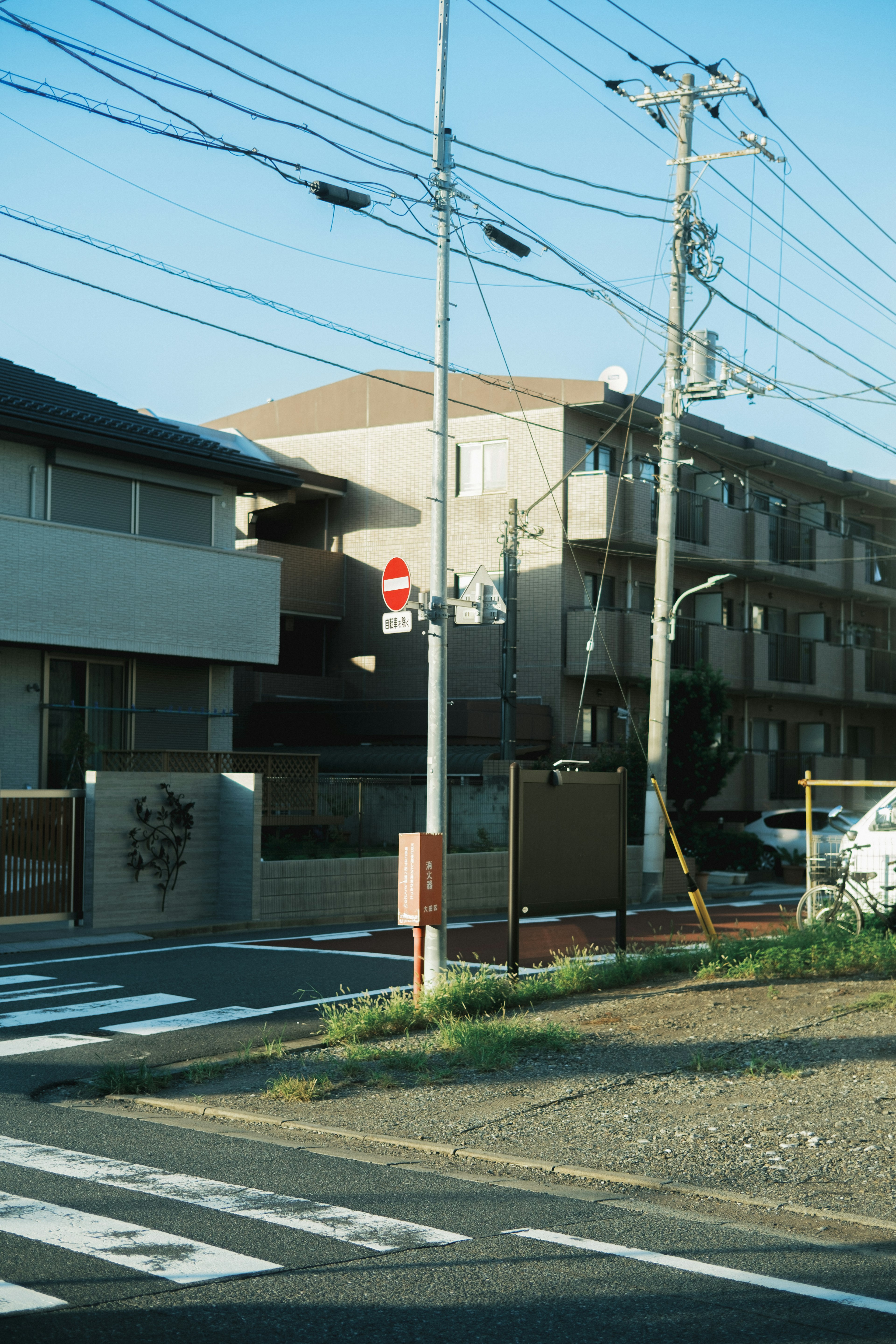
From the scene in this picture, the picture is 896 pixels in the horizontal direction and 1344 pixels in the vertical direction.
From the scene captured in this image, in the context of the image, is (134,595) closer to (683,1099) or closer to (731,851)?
Result: (731,851)

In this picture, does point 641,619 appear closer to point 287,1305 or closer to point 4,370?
point 4,370

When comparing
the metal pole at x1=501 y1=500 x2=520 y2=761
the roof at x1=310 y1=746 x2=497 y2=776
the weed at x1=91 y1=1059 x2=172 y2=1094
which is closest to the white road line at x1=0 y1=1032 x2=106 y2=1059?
the weed at x1=91 y1=1059 x2=172 y2=1094

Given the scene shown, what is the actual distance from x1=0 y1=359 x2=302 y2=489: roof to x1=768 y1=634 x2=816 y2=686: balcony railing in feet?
54.1

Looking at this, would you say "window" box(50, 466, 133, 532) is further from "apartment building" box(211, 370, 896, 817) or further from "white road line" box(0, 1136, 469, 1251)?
"white road line" box(0, 1136, 469, 1251)

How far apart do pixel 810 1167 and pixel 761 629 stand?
32.3 meters

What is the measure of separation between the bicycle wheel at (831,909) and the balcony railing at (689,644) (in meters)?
17.8

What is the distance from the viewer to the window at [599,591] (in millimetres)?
31078

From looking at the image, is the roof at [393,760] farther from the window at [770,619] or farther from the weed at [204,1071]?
the weed at [204,1071]

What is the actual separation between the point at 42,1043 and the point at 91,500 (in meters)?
13.8

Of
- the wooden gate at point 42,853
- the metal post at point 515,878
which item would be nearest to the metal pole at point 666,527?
the wooden gate at point 42,853

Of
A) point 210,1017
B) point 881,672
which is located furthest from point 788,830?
point 210,1017

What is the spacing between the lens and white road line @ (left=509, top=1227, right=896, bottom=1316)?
454cm

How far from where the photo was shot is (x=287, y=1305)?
4.40 meters

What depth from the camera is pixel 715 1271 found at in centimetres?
484
